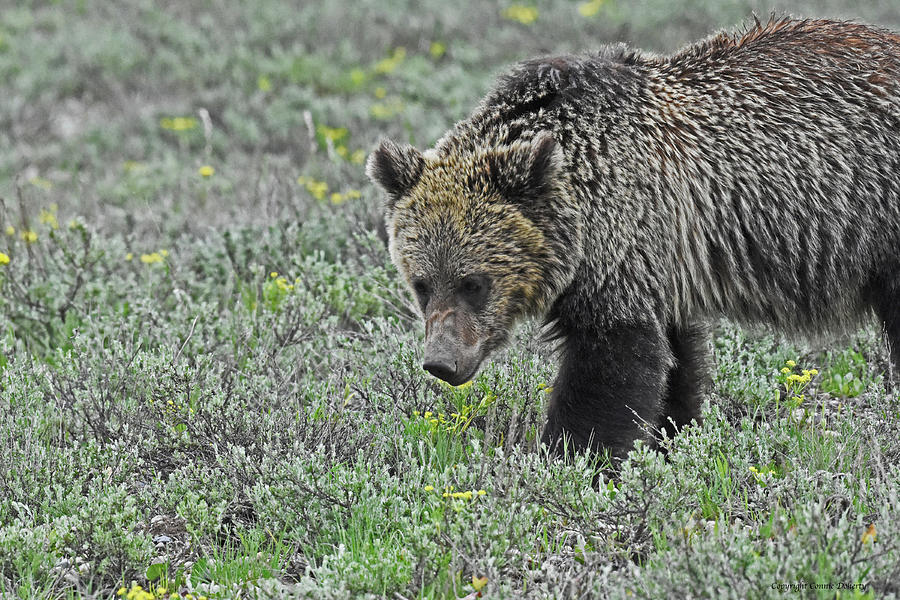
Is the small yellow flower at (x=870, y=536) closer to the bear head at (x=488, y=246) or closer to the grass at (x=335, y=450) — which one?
the grass at (x=335, y=450)

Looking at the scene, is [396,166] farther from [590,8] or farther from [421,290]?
[590,8]

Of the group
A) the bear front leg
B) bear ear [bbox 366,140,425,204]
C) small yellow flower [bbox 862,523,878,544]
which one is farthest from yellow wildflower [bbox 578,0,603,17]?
small yellow flower [bbox 862,523,878,544]

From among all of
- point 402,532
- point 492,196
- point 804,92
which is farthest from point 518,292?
point 804,92

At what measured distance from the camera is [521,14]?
14.4 metres

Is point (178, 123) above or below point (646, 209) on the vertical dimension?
below

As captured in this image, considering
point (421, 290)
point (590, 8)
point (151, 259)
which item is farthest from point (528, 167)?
point (590, 8)

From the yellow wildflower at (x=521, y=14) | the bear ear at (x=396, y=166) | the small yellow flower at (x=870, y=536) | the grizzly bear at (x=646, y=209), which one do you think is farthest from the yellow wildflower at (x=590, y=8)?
the small yellow flower at (x=870, y=536)

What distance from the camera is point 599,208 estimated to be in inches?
166

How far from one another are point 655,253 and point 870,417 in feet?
3.74

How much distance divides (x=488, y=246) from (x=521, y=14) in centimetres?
1090

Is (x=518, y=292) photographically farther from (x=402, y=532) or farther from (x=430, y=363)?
(x=402, y=532)

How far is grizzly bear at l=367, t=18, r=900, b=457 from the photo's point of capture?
4156 millimetres

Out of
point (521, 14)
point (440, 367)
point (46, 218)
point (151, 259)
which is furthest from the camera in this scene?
point (521, 14)

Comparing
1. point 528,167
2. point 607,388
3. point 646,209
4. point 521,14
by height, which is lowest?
point 607,388
